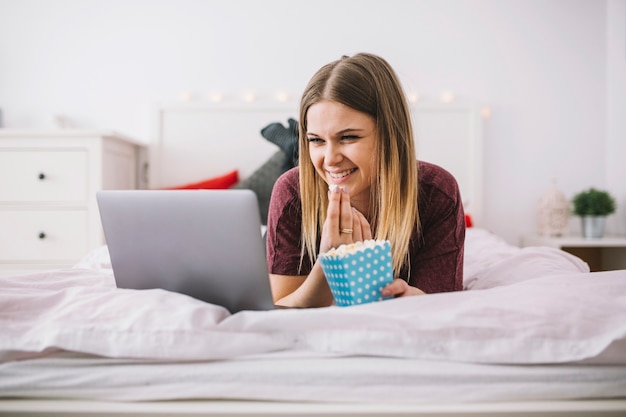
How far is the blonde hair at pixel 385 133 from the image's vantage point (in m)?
1.07

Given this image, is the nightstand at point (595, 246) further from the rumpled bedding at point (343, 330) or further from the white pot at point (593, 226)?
the rumpled bedding at point (343, 330)

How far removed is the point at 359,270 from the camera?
78 cm

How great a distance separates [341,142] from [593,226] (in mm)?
2024

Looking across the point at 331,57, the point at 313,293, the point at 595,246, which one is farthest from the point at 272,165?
the point at 595,246

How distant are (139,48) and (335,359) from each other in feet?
8.75

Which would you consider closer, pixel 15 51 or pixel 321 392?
pixel 321 392

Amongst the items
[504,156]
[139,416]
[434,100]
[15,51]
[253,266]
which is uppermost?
[15,51]

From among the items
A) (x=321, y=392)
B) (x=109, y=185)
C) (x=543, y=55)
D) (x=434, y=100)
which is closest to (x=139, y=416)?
(x=321, y=392)

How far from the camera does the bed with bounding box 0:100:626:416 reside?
0.61 m

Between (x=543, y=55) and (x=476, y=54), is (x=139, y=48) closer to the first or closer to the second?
(x=476, y=54)

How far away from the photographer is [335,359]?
647mm

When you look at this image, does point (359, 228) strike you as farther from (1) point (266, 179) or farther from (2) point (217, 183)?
(2) point (217, 183)

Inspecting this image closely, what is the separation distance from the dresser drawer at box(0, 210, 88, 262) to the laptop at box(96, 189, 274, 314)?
5.31 feet

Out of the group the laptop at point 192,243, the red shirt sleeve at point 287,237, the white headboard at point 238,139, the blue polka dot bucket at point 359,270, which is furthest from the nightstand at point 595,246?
the laptop at point 192,243
